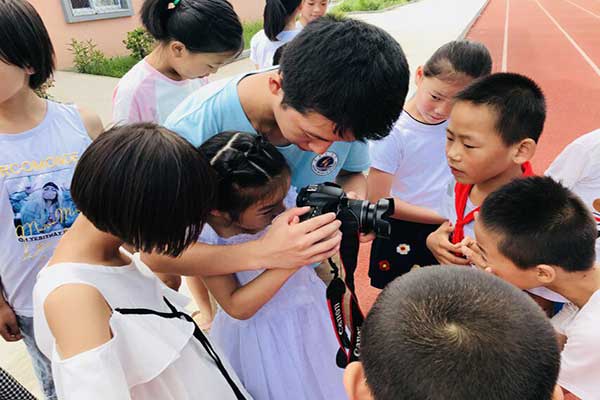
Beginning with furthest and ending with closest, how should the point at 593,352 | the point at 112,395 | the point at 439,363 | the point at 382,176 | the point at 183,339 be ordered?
1. the point at 382,176
2. the point at 593,352
3. the point at 183,339
4. the point at 112,395
5. the point at 439,363

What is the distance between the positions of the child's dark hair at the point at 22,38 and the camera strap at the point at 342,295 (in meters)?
1.01

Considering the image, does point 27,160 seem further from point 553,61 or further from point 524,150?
A: point 553,61

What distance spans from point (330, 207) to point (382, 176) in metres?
0.67

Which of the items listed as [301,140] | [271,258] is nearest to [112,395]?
[271,258]

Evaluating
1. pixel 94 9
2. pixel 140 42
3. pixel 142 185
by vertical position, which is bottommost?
pixel 140 42

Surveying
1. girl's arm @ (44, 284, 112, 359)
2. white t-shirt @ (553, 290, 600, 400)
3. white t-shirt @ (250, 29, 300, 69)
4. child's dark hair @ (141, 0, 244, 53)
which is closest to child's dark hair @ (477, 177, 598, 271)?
white t-shirt @ (553, 290, 600, 400)

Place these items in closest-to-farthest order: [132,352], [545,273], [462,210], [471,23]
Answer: [132,352], [545,273], [462,210], [471,23]

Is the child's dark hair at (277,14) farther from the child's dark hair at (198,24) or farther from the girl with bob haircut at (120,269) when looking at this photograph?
the girl with bob haircut at (120,269)

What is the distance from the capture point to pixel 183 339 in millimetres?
982

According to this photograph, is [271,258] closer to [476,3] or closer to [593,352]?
[593,352]

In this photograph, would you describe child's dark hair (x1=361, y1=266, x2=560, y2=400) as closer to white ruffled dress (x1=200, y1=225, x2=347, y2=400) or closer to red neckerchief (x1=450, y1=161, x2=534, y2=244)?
white ruffled dress (x1=200, y1=225, x2=347, y2=400)

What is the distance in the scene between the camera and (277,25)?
109 inches

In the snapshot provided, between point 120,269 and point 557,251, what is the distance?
1.13 meters

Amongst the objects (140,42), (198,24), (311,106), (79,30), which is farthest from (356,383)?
(79,30)
